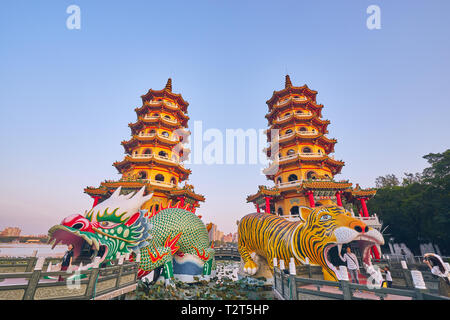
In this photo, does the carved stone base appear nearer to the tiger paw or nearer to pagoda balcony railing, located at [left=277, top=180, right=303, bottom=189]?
the tiger paw

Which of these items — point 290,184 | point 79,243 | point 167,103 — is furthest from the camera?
point 167,103

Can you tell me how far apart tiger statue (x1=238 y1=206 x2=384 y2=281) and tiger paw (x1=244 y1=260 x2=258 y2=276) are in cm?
135

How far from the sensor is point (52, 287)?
3328mm

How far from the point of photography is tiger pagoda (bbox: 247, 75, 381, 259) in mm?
14445

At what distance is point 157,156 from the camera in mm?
17422

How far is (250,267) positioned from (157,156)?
11829 millimetres

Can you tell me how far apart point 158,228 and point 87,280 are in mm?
3733

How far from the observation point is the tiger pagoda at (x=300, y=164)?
14.4 metres

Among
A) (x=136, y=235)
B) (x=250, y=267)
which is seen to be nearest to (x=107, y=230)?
(x=136, y=235)

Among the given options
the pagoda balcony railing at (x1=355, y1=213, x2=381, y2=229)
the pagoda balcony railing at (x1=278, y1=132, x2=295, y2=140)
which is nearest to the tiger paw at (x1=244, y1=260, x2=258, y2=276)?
the pagoda balcony railing at (x1=355, y1=213, x2=381, y2=229)

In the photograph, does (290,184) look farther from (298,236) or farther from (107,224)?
(107,224)

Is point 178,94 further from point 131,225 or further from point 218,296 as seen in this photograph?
point 218,296

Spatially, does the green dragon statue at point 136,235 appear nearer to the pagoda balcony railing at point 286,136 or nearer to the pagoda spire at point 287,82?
the pagoda balcony railing at point 286,136
